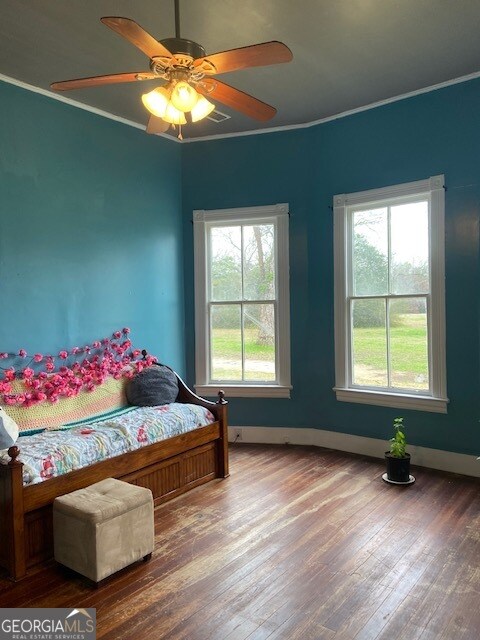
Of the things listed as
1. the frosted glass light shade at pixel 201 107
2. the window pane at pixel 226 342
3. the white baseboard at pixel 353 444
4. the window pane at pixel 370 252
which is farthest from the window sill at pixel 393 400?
the frosted glass light shade at pixel 201 107

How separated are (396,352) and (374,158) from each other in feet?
5.57

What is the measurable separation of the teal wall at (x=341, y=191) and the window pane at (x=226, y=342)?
0.83ft

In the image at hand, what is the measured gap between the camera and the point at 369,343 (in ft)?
14.0

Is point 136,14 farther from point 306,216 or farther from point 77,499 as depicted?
point 77,499

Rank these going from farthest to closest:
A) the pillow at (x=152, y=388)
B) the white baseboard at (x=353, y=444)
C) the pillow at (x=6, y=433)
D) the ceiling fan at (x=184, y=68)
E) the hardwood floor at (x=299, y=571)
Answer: the pillow at (x=152, y=388) → the white baseboard at (x=353, y=444) → the pillow at (x=6, y=433) → the hardwood floor at (x=299, y=571) → the ceiling fan at (x=184, y=68)

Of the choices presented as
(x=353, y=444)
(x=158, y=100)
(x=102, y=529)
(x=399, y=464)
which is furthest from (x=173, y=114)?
(x=353, y=444)

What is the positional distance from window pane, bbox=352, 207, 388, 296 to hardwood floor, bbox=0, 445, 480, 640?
167 centimetres

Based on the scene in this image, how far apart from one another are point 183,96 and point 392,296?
265 centimetres

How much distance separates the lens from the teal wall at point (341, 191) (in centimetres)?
371

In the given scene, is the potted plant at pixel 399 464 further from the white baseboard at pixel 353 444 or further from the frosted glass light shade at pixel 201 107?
the frosted glass light shade at pixel 201 107

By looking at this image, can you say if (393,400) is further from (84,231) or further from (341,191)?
(84,231)

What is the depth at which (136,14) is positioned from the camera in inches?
108

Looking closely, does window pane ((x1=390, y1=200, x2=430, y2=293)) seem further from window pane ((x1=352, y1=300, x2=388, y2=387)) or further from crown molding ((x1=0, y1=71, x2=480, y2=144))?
crown molding ((x1=0, y1=71, x2=480, y2=144))

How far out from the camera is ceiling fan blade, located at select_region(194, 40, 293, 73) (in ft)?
6.27
